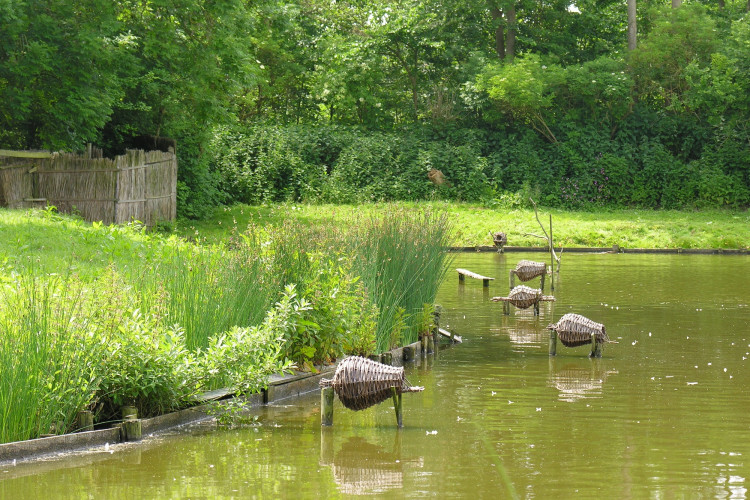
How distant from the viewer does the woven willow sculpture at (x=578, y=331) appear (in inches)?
366

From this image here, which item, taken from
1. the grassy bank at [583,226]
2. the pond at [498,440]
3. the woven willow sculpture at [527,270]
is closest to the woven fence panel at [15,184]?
the grassy bank at [583,226]

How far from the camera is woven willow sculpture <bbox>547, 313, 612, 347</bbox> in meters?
9.30

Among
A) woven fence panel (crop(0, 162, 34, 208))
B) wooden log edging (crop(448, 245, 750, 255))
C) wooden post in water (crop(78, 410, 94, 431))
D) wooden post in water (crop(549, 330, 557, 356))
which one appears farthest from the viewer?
wooden log edging (crop(448, 245, 750, 255))

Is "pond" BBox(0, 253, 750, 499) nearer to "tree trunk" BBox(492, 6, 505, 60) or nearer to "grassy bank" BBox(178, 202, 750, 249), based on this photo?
"grassy bank" BBox(178, 202, 750, 249)

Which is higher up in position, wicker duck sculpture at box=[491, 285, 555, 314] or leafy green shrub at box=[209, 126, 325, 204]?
leafy green shrub at box=[209, 126, 325, 204]

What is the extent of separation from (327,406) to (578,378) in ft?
8.84

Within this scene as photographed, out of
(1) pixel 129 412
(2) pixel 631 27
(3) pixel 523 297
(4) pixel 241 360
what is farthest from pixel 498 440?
(2) pixel 631 27

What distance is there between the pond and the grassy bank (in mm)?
12214

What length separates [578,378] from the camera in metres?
8.32

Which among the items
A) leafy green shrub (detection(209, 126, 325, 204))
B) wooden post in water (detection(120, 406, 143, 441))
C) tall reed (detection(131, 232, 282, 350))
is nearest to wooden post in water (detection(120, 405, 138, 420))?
wooden post in water (detection(120, 406, 143, 441))

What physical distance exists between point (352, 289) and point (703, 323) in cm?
479

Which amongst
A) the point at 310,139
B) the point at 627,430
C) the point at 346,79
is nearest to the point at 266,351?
the point at 627,430

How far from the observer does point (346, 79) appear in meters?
32.3

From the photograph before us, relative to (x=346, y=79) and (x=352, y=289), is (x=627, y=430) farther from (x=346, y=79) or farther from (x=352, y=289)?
(x=346, y=79)
